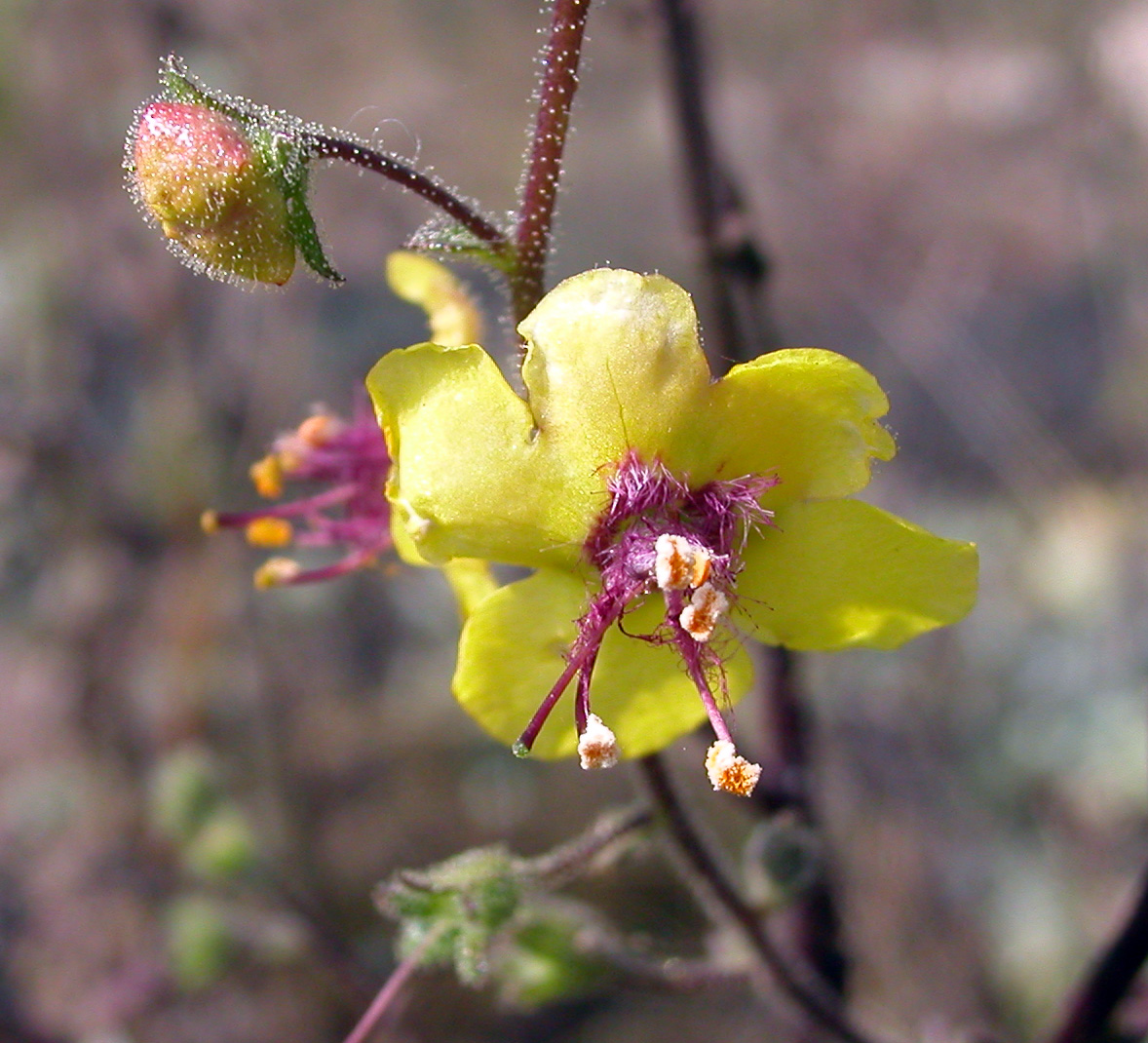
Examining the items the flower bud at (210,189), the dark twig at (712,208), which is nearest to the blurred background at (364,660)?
the dark twig at (712,208)

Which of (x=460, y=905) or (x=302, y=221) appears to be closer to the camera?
(x=302, y=221)

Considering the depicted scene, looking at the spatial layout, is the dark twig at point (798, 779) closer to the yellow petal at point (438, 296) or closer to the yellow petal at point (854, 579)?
the yellow petal at point (854, 579)

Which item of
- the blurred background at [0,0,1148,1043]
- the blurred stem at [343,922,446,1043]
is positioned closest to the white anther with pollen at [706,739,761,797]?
the blurred stem at [343,922,446,1043]

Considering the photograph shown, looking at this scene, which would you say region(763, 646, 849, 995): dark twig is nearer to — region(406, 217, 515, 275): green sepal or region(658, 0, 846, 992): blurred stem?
region(658, 0, 846, 992): blurred stem

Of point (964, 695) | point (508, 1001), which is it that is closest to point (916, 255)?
Result: point (964, 695)

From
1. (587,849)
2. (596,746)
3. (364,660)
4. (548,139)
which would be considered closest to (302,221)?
(548,139)

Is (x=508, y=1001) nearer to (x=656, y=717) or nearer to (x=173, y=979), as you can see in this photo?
(x=656, y=717)

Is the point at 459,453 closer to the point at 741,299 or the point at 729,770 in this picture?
the point at 729,770
